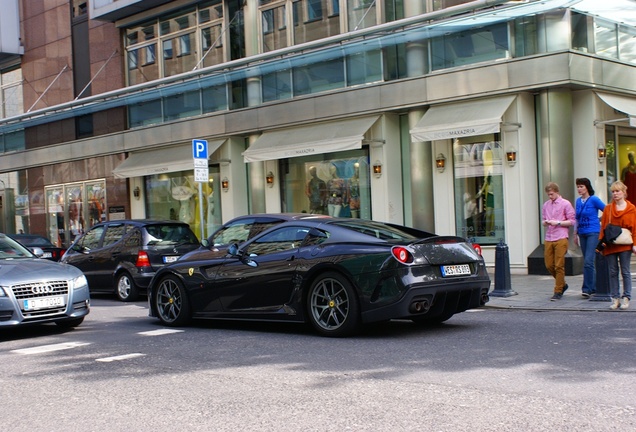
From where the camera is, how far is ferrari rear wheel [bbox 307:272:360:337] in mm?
8375

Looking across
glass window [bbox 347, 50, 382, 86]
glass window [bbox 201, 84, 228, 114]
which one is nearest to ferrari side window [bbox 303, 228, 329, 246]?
glass window [bbox 347, 50, 382, 86]

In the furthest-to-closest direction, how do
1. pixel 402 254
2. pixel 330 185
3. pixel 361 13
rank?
pixel 330 185
pixel 361 13
pixel 402 254

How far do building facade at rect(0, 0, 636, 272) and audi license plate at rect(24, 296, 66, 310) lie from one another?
18.6ft

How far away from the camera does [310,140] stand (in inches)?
790

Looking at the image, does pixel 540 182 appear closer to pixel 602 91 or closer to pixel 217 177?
pixel 602 91

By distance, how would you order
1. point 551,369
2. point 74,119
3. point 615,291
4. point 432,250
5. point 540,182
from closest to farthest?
point 551,369
point 432,250
point 615,291
point 540,182
point 74,119

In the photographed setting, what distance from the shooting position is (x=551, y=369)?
6504 mm

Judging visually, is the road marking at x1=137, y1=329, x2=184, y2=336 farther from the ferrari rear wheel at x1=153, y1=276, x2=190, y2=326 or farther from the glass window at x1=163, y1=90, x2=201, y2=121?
the glass window at x1=163, y1=90, x2=201, y2=121

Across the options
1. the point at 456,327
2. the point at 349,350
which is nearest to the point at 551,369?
the point at 349,350

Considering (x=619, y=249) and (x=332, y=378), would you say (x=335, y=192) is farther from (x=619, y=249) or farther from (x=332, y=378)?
(x=332, y=378)

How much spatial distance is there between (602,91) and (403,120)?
472 centimetres

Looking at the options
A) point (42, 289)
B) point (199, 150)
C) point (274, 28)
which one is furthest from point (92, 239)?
point (274, 28)

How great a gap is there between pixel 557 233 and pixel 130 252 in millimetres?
7811

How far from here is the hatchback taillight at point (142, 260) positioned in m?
14.5
